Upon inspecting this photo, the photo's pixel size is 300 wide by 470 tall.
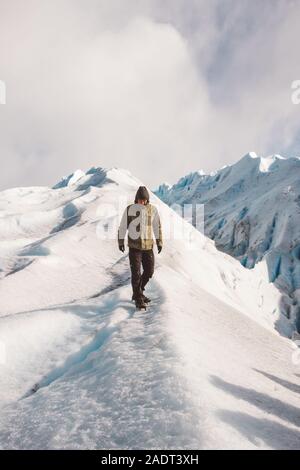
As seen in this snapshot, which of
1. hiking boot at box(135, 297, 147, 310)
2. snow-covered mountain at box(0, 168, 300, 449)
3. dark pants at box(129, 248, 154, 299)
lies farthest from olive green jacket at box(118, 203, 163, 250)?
snow-covered mountain at box(0, 168, 300, 449)

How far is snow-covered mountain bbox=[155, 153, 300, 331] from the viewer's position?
48562mm

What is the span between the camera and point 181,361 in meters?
4.09

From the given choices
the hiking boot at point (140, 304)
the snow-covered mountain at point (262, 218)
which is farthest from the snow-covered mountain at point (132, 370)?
the snow-covered mountain at point (262, 218)

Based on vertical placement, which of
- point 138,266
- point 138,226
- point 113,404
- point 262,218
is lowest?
point 113,404

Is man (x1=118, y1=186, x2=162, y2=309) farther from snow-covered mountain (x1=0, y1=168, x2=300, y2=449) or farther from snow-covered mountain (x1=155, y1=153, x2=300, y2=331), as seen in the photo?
snow-covered mountain (x1=155, y1=153, x2=300, y2=331)

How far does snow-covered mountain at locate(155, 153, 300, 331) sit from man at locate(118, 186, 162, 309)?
31.6 metres

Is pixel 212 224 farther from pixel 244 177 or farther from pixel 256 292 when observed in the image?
pixel 256 292

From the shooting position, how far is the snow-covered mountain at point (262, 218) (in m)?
48.6

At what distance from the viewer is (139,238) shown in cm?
707

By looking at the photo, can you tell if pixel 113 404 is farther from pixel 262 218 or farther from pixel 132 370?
pixel 262 218

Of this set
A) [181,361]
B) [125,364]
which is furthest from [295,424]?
[125,364]

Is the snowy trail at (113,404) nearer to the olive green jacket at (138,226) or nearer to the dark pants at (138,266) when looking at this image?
the dark pants at (138,266)

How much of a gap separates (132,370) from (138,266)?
317 centimetres

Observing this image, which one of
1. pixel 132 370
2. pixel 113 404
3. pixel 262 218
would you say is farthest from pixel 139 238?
pixel 262 218
